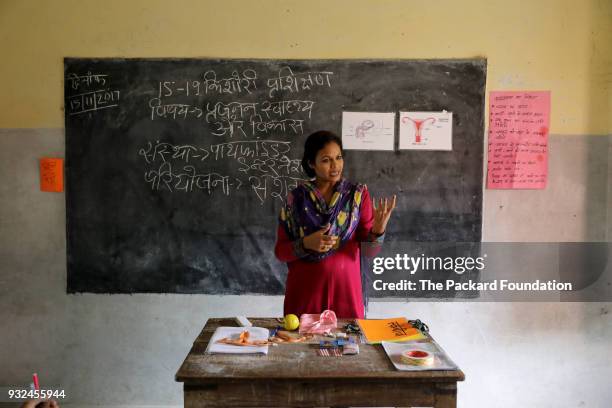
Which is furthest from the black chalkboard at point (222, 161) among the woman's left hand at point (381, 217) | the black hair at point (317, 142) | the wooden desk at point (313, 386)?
the wooden desk at point (313, 386)

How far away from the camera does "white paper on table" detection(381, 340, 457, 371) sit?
5.11 ft

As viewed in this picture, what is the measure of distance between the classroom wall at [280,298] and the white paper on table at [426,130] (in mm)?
374

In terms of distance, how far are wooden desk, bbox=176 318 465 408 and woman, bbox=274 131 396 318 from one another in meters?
0.66

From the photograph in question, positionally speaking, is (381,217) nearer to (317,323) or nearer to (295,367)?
(317,323)

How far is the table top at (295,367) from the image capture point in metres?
1.50

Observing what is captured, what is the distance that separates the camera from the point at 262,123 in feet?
9.91

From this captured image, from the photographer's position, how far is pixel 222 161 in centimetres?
303

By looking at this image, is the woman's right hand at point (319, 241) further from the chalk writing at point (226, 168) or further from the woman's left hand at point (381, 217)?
the chalk writing at point (226, 168)

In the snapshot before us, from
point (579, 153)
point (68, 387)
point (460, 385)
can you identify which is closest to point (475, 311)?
point (460, 385)

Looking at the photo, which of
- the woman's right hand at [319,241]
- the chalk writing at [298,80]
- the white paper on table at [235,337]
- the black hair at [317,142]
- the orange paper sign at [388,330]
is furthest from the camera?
the chalk writing at [298,80]

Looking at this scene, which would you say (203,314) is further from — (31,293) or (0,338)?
(0,338)

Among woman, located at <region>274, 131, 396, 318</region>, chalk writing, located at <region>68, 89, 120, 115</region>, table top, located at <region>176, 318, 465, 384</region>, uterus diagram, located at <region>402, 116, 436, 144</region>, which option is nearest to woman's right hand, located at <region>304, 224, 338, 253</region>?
woman, located at <region>274, 131, 396, 318</region>

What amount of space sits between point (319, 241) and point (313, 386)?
69 centimetres

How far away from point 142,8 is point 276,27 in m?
0.84
